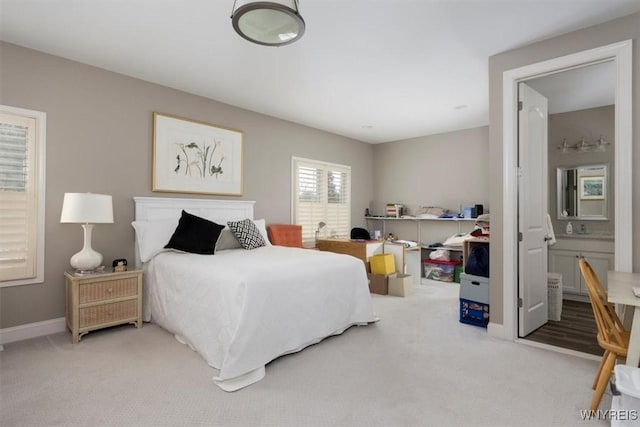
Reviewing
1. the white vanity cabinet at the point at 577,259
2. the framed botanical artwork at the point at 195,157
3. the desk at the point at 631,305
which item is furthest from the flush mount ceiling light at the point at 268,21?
the white vanity cabinet at the point at 577,259

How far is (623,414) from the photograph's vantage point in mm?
1483

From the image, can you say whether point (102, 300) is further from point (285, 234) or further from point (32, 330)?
point (285, 234)

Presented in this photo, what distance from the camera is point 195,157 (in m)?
4.06

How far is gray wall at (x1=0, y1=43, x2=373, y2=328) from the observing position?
294 centimetres

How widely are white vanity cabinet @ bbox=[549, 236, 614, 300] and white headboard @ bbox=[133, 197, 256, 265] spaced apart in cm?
422

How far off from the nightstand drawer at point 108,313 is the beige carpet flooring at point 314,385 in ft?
0.50

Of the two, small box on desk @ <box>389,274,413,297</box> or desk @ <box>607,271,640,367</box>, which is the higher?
desk @ <box>607,271,640,367</box>

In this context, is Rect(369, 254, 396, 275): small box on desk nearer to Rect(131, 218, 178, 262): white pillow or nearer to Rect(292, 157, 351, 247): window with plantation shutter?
Rect(292, 157, 351, 247): window with plantation shutter

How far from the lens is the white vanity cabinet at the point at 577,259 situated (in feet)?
13.5

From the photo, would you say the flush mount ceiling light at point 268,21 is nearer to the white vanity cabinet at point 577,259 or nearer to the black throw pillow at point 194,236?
the black throw pillow at point 194,236

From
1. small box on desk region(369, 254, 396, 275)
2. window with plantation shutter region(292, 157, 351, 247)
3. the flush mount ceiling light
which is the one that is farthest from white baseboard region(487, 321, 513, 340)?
window with plantation shutter region(292, 157, 351, 247)

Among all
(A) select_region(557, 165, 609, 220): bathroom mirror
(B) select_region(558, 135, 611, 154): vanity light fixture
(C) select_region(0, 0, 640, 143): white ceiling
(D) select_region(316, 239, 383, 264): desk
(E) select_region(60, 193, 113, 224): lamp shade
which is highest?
(C) select_region(0, 0, 640, 143): white ceiling

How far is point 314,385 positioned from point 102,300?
2087 mm

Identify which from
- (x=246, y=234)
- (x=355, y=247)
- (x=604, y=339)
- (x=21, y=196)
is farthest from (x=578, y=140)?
(x=21, y=196)
